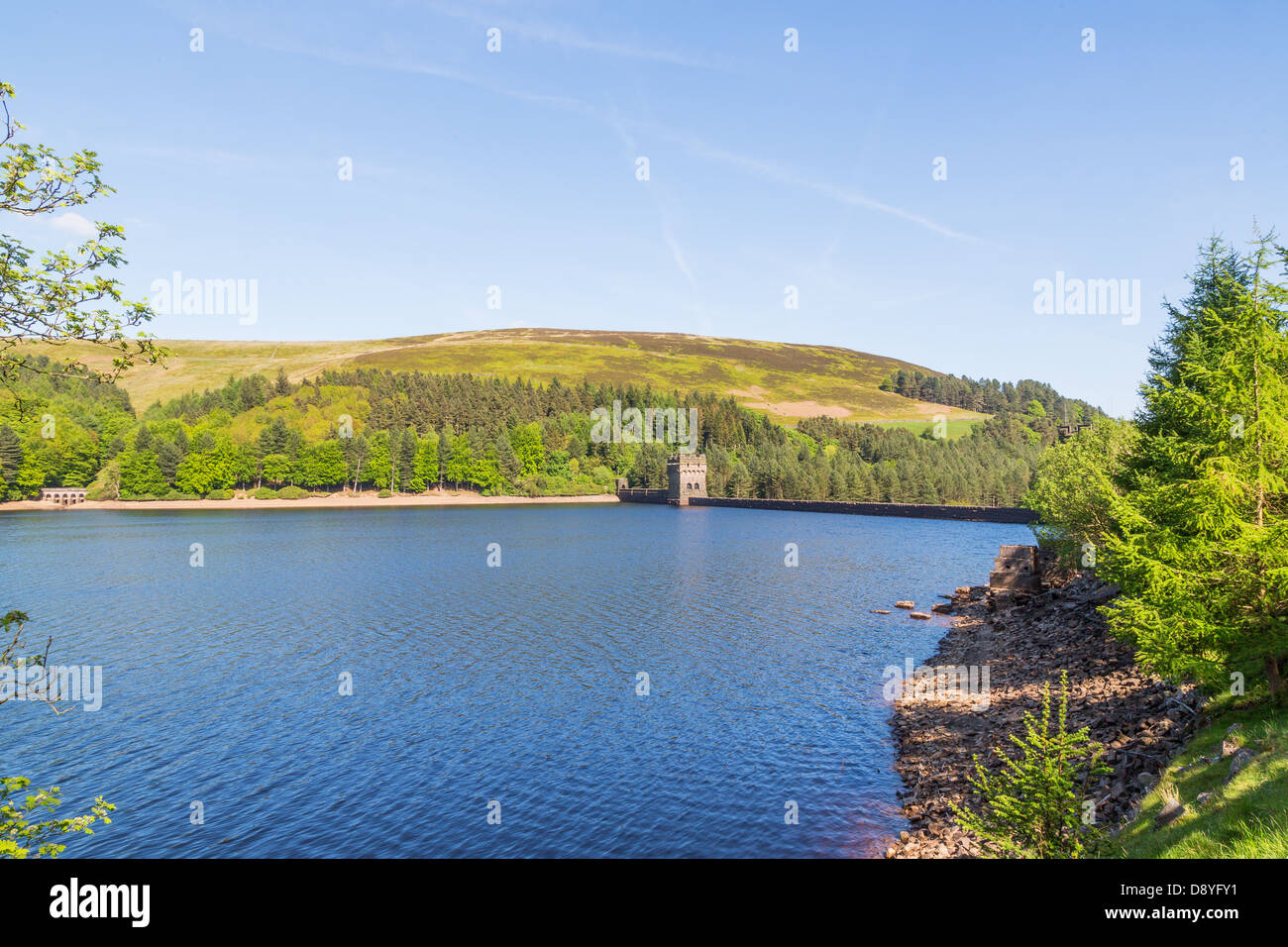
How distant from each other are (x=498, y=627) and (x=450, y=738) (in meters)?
20.1

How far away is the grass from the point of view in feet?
38.8

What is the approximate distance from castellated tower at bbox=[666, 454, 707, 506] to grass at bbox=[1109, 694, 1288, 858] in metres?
170

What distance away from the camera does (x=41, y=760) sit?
26344 millimetres

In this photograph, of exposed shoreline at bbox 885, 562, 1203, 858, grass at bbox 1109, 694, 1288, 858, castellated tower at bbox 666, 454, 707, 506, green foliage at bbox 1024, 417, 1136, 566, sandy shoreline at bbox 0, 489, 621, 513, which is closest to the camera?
grass at bbox 1109, 694, 1288, 858

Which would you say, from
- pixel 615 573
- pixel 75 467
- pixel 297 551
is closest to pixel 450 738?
pixel 615 573

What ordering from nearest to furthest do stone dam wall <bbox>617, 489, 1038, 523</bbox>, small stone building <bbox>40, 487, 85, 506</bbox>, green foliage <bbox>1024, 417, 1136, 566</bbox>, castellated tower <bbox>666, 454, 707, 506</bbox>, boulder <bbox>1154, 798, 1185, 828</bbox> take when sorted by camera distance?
boulder <bbox>1154, 798, 1185, 828</bbox> < green foliage <bbox>1024, 417, 1136, 566</bbox> < stone dam wall <bbox>617, 489, 1038, 523</bbox> < small stone building <bbox>40, 487, 85, 506</bbox> < castellated tower <bbox>666, 454, 707, 506</bbox>

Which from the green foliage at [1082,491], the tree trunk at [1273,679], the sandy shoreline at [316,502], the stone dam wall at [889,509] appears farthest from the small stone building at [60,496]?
the tree trunk at [1273,679]

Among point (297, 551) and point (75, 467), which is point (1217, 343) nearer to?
point (297, 551)

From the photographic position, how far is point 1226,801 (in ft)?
45.0
